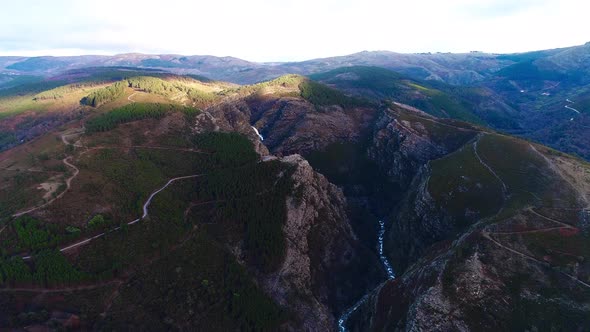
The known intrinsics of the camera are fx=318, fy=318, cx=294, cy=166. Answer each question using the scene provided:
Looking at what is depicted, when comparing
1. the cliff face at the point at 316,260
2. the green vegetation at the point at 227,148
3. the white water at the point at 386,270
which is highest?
the green vegetation at the point at 227,148

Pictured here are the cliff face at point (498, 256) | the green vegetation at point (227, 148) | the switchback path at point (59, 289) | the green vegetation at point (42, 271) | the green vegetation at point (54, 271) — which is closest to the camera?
the cliff face at point (498, 256)

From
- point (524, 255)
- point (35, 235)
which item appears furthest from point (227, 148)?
point (524, 255)

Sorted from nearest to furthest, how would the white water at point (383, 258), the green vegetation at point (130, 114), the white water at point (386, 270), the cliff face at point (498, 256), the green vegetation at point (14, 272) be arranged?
the cliff face at point (498, 256) < the green vegetation at point (14, 272) < the white water at point (386, 270) < the white water at point (383, 258) < the green vegetation at point (130, 114)

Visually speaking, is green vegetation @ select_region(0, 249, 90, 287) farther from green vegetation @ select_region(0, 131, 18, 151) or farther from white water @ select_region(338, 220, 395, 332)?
green vegetation @ select_region(0, 131, 18, 151)

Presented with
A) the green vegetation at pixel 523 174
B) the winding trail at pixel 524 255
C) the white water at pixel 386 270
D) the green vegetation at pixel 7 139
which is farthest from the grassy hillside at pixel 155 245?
the green vegetation at pixel 7 139

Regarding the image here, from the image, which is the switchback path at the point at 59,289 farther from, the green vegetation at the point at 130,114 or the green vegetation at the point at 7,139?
the green vegetation at the point at 7,139

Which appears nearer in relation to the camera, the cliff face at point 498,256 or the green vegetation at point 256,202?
the cliff face at point 498,256

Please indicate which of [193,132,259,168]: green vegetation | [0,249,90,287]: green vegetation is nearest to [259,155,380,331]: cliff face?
[193,132,259,168]: green vegetation

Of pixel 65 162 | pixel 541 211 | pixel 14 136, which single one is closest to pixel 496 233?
pixel 541 211
